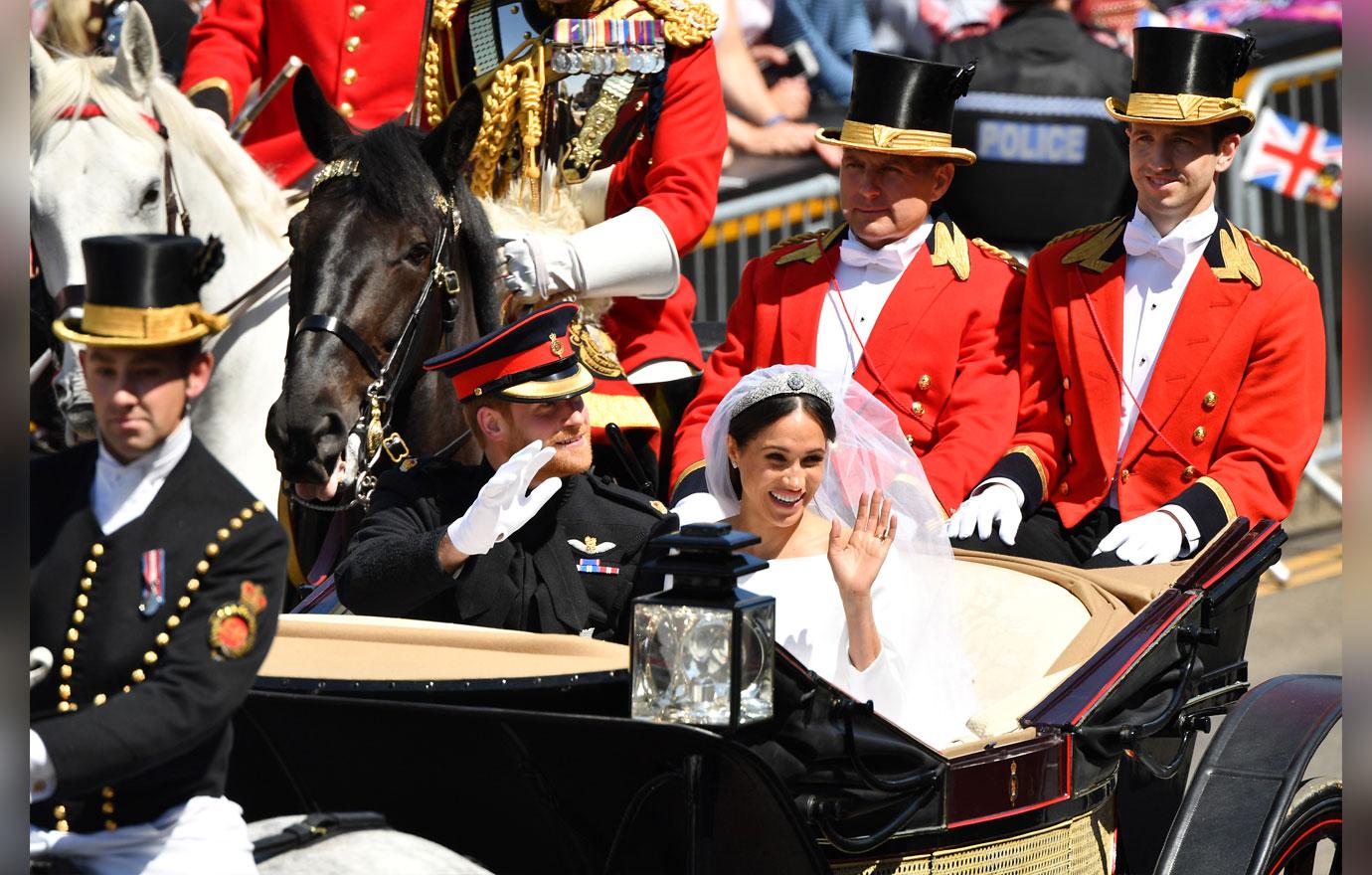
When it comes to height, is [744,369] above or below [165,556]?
below

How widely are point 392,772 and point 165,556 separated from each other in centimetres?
81

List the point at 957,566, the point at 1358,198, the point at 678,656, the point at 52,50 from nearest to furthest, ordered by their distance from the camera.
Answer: the point at 1358,198 < the point at 678,656 < the point at 957,566 < the point at 52,50

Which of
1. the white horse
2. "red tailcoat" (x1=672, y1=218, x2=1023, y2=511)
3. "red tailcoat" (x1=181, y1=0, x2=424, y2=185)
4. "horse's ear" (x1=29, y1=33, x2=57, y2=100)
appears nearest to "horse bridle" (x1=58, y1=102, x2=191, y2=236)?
the white horse

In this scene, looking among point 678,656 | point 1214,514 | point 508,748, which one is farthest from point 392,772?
point 1214,514

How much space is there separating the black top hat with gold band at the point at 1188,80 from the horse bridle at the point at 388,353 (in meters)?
1.40

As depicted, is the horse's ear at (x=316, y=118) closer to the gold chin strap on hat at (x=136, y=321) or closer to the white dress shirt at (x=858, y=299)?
the white dress shirt at (x=858, y=299)

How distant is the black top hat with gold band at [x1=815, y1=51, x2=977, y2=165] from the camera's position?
4.27 metres

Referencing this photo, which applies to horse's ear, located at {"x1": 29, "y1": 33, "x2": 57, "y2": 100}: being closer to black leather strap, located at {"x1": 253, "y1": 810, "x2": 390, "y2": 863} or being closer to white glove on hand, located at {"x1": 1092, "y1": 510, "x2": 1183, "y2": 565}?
black leather strap, located at {"x1": 253, "y1": 810, "x2": 390, "y2": 863}

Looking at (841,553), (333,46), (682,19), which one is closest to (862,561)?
(841,553)

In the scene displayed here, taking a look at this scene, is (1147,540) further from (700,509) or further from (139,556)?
(139,556)

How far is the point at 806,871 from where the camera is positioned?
8.67ft

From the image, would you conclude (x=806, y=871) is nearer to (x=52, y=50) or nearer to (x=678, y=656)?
(x=678, y=656)

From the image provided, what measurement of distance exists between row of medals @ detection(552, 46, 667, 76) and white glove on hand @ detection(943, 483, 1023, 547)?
1.18 meters

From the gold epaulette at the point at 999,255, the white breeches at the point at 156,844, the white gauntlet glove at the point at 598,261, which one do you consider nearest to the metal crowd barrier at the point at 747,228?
the gold epaulette at the point at 999,255
